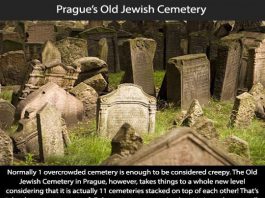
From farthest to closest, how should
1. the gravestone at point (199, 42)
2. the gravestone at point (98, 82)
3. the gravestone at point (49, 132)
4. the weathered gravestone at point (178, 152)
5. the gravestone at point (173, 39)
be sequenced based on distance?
the gravestone at point (173, 39)
the gravestone at point (199, 42)
the gravestone at point (98, 82)
the gravestone at point (49, 132)
the weathered gravestone at point (178, 152)

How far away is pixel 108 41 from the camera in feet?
56.2

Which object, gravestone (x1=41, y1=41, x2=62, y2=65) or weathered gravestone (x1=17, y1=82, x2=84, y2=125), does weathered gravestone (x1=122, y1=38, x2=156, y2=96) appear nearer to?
gravestone (x1=41, y1=41, x2=62, y2=65)

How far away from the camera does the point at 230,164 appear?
6.33 m

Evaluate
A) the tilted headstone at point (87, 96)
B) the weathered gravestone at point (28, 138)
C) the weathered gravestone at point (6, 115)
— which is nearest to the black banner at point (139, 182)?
the weathered gravestone at point (28, 138)

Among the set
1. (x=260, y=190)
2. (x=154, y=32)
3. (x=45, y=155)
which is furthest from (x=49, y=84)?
(x=154, y=32)

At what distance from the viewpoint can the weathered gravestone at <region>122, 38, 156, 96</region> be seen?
13.3 meters

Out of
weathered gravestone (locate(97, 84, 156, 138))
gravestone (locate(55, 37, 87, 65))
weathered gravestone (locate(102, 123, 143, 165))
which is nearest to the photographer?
weathered gravestone (locate(102, 123, 143, 165))

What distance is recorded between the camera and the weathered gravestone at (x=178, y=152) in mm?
6047

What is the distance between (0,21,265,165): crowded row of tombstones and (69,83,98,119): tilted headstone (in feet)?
0.07

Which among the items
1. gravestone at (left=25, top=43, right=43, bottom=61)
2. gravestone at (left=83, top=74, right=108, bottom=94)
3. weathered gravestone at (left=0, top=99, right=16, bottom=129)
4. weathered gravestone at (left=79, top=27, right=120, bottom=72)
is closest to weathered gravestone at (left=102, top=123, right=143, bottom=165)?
weathered gravestone at (left=0, top=99, right=16, bottom=129)

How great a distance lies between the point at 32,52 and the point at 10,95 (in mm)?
3398

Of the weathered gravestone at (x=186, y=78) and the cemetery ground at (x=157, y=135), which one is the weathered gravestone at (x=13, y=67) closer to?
the cemetery ground at (x=157, y=135)

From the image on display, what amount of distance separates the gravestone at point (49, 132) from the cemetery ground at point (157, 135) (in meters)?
0.14

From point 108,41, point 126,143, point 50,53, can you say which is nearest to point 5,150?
point 126,143
